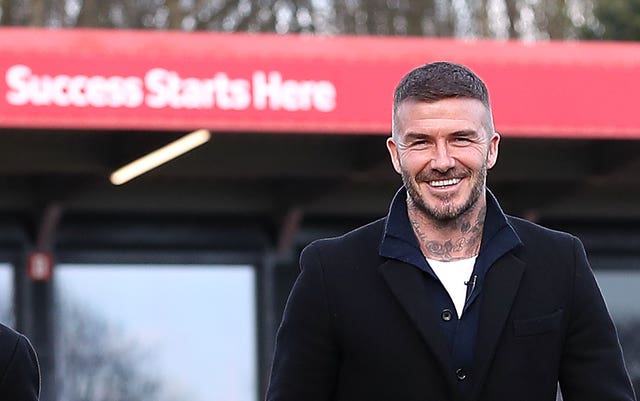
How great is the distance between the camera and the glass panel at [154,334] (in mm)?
11719

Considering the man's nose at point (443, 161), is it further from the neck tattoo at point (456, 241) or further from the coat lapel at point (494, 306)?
the coat lapel at point (494, 306)

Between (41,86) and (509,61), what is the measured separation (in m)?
2.81

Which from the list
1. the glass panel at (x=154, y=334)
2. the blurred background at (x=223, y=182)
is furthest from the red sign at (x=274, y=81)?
the glass panel at (x=154, y=334)

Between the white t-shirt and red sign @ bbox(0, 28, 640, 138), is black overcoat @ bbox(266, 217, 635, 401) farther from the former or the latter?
red sign @ bbox(0, 28, 640, 138)

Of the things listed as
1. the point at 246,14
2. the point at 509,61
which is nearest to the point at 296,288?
the point at 509,61

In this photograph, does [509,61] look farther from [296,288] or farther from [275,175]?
[296,288]

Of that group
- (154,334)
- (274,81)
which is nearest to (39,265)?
(154,334)

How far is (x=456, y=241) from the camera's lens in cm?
420

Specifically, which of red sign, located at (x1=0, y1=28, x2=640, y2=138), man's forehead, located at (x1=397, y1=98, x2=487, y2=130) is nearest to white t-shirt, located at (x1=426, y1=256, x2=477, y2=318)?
man's forehead, located at (x1=397, y1=98, x2=487, y2=130)

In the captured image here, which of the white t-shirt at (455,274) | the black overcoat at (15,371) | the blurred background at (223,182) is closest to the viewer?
the white t-shirt at (455,274)

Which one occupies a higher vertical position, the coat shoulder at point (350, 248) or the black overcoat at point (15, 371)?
the coat shoulder at point (350, 248)

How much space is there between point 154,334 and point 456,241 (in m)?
7.83

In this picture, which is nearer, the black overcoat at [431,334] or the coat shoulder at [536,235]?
the black overcoat at [431,334]

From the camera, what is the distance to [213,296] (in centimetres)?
1198
